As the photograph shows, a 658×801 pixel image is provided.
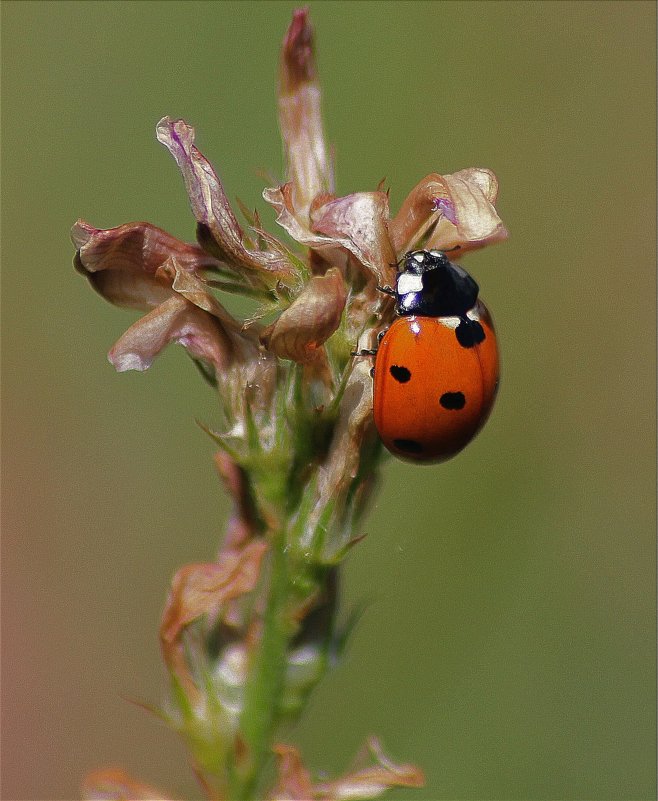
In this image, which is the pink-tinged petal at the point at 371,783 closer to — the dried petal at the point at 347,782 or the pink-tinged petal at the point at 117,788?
the dried petal at the point at 347,782

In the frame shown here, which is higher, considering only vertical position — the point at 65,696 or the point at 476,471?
the point at 476,471

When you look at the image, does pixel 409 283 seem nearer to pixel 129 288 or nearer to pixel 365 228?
pixel 365 228

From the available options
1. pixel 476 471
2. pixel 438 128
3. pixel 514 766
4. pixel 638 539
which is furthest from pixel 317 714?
→ pixel 438 128

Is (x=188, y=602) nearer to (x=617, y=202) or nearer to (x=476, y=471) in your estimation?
(x=476, y=471)

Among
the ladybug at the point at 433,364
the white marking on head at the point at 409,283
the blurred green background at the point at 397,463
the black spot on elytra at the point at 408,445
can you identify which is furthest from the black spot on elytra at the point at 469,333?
the blurred green background at the point at 397,463

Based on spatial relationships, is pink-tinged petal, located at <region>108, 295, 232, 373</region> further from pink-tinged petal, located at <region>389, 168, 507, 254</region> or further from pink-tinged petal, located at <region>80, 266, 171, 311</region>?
pink-tinged petal, located at <region>389, 168, 507, 254</region>

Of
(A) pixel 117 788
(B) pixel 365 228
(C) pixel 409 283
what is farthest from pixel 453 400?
(A) pixel 117 788

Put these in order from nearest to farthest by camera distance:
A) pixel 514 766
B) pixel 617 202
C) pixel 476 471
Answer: pixel 514 766, pixel 476 471, pixel 617 202
